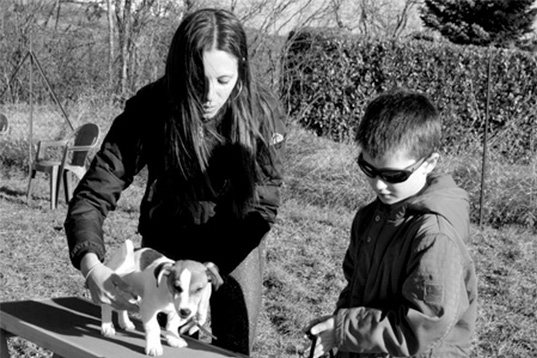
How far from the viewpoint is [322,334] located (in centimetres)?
205

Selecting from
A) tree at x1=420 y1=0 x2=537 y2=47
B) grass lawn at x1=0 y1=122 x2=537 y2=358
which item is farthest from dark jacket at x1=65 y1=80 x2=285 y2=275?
tree at x1=420 y1=0 x2=537 y2=47

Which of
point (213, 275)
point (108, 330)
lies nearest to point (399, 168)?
point (213, 275)

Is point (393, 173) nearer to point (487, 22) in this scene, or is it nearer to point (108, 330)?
point (108, 330)

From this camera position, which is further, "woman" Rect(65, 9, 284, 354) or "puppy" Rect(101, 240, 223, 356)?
"woman" Rect(65, 9, 284, 354)

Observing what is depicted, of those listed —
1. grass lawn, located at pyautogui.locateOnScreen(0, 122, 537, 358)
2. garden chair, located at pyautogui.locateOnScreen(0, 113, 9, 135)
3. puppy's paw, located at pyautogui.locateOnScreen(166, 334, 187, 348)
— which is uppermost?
puppy's paw, located at pyautogui.locateOnScreen(166, 334, 187, 348)

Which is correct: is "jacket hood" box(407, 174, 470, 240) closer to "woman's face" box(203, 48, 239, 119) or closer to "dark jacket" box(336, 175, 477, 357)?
"dark jacket" box(336, 175, 477, 357)

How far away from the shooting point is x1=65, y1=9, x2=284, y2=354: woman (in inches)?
93.6

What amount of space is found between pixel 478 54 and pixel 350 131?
224 centimetres

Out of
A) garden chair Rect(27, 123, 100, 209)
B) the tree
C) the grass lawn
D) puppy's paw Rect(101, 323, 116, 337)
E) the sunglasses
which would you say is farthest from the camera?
the tree

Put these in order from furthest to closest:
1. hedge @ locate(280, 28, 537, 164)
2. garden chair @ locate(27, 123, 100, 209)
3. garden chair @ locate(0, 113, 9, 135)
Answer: hedge @ locate(280, 28, 537, 164)
garden chair @ locate(0, 113, 9, 135)
garden chair @ locate(27, 123, 100, 209)

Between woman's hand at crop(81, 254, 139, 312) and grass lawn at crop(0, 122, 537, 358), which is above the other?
woman's hand at crop(81, 254, 139, 312)

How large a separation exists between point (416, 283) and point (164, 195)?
39.1 inches

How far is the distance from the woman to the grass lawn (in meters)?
2.04

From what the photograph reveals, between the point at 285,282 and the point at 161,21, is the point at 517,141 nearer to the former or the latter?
the point at 285,282
